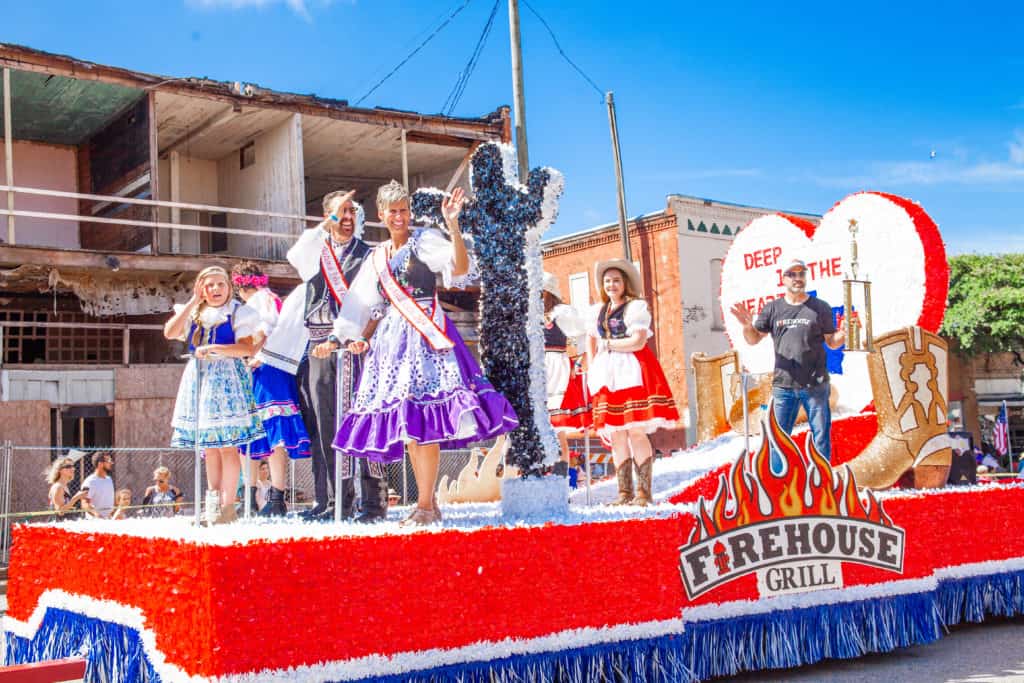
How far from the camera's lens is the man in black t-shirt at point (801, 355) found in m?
6.66

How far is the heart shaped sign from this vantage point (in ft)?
25.4

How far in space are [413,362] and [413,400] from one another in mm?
182

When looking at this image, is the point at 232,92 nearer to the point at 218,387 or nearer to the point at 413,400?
the point at 218,387

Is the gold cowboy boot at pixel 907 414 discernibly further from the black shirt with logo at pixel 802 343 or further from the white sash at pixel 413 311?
the white sash at pixel 413 311

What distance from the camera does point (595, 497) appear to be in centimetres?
768

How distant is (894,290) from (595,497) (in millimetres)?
2730

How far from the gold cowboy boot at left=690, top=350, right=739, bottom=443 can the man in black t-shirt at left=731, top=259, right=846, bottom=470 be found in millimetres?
2511

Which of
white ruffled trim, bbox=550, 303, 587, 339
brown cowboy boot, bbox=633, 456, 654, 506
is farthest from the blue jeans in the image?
white ruffled trim, bbox=550, 303, 587, 339

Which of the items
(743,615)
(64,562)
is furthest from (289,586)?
(743,615)

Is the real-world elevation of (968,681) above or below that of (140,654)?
below

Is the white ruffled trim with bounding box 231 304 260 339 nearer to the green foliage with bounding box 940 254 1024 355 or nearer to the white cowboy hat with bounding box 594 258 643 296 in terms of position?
the white cowboy hat with bounding box 594 258 643 296

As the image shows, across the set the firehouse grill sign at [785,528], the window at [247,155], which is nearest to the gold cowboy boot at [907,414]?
the firehouse grill sign at [785,528]

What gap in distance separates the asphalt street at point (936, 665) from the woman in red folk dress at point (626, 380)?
4.54 feet

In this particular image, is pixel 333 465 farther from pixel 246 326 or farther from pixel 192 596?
pixel 192 596
